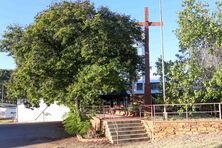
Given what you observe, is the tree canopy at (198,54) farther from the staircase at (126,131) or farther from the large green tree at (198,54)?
the staircase at (126,131)

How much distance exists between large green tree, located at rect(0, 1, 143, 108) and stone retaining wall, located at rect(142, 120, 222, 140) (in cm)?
344

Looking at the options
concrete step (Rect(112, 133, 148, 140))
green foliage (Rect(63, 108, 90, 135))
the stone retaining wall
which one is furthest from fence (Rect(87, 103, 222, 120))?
concrete step (Rect(112, 133, 148, 140))

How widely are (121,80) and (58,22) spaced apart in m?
5.07

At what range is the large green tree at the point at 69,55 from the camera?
2103cm

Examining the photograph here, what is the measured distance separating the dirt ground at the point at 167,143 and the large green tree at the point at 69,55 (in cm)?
273

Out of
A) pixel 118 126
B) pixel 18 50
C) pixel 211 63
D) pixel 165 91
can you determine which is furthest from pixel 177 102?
pixel 18 50

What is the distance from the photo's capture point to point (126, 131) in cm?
2038

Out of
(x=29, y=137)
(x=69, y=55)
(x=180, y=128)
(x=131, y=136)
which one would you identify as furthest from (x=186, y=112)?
(x=29, y=137)

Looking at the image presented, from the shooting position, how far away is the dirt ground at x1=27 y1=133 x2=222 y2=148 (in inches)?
607

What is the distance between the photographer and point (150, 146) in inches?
669

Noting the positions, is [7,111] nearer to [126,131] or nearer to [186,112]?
[126,131]

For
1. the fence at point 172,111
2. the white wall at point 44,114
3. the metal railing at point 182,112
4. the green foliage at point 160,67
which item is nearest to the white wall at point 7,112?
the white wall at point 44,114

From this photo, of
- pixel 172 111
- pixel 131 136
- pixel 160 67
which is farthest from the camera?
pixel 160 67

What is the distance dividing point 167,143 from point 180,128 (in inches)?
133
